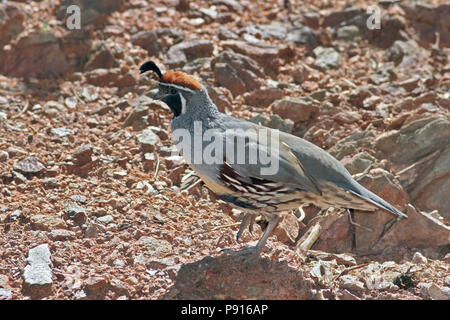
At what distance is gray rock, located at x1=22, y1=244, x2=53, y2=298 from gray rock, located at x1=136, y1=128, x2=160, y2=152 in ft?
5.53

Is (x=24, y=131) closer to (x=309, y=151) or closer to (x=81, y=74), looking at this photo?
(x=81, y=74)

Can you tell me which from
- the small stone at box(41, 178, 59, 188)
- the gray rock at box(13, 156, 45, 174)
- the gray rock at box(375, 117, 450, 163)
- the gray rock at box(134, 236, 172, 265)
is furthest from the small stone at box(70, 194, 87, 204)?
the gray rock at box(375, 117, 450, 163)

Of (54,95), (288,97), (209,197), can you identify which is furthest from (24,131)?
(288,97)

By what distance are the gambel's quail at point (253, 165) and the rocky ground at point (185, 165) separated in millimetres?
435

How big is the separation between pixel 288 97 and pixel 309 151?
200 cm

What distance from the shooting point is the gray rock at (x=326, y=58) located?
6914mm

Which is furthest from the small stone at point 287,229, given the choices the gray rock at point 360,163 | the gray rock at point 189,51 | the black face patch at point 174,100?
the gray rock at point 189,51

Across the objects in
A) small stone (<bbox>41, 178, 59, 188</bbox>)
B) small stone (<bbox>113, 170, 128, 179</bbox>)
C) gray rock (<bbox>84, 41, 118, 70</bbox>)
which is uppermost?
gray rock (<bbox>84, 41, 118, 70</bbox>)

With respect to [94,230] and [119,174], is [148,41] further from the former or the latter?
[94,230]

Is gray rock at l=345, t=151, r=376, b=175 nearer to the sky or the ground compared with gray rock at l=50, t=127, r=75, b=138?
nearer to the sky

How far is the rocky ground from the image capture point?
4094 millimetres

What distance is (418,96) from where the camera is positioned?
20.6 feet

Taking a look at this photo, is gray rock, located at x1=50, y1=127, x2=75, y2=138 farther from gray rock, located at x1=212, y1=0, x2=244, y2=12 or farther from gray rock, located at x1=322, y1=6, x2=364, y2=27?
gray rock, located at x1=322, y1=6, x2=364, y2=27

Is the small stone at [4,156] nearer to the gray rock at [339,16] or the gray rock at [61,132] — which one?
the gray rock at [61,132]
